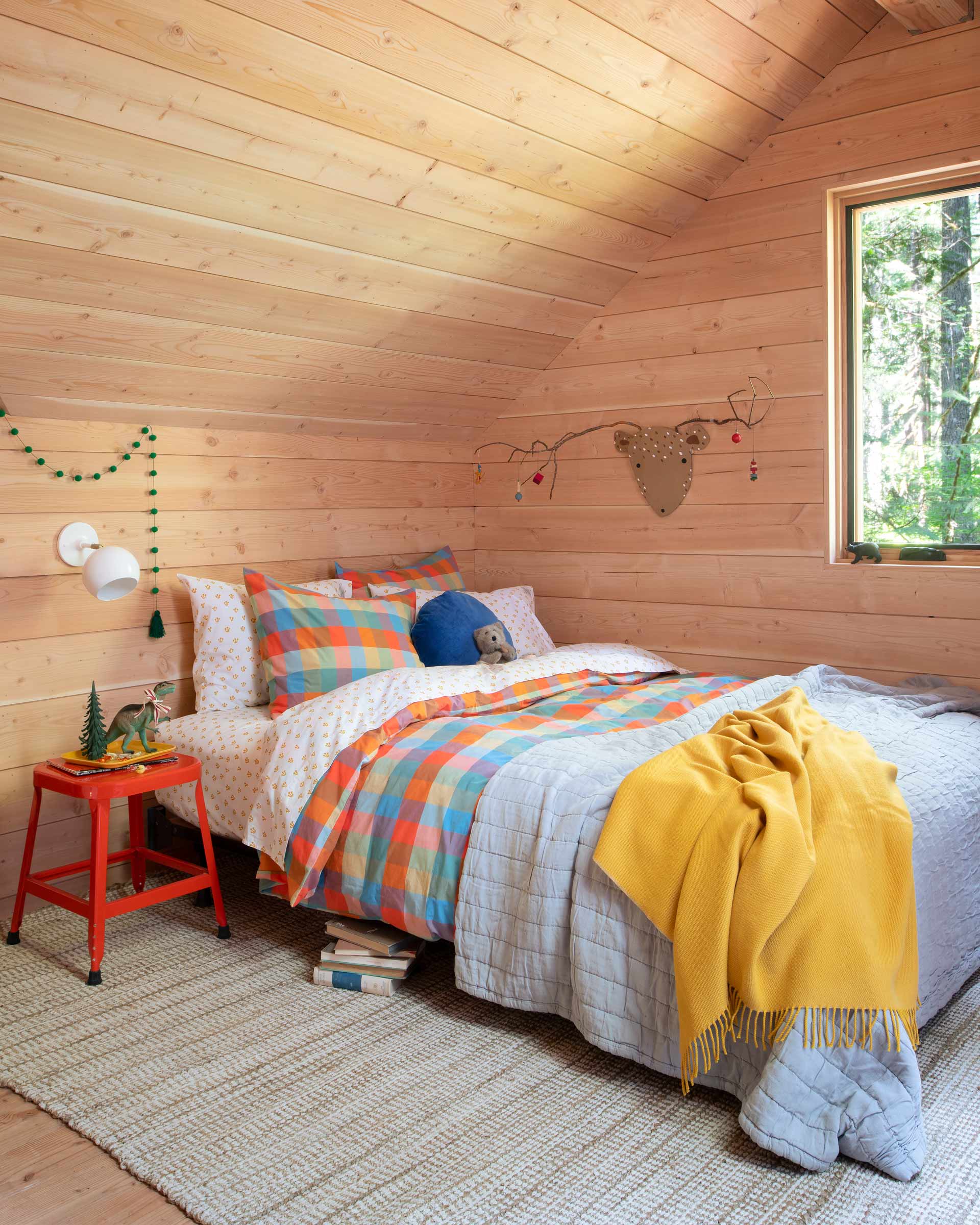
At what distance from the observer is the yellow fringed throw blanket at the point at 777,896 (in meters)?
1.70

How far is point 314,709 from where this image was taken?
8.54 ft

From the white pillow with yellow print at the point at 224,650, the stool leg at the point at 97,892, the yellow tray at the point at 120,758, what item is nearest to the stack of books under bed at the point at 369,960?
the stool leg at the point at 97,892

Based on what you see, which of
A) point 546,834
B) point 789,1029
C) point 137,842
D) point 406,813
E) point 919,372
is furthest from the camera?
point 919,372

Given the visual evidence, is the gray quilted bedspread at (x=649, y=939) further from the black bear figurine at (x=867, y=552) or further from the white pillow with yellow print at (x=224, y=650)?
the white pillow with yellow print at (x=224, y=650)

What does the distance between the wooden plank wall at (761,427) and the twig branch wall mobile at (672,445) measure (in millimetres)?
29

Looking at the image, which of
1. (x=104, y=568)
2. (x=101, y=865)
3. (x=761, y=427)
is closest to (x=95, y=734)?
(x=101, y=865)

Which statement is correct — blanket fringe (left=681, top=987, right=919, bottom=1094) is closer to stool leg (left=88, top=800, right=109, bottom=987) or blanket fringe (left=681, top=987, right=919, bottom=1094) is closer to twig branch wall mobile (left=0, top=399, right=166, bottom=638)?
stool leg (left=88, top=800, right=109, bottom=987)

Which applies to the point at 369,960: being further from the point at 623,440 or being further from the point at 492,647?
the point at 623,440

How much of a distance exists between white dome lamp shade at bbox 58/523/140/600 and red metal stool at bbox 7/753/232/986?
0.46 meters

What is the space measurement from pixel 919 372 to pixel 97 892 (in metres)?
2.73

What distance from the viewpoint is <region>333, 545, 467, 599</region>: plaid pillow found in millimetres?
3576

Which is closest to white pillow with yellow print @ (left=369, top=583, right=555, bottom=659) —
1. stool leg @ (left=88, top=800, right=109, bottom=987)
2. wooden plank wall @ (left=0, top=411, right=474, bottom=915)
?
wooden plank wall @ (left=0, top=411, right=474, bottom=915)

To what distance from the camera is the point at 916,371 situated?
3199 millimetres

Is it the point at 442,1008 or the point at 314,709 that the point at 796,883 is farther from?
the point at 314,709
